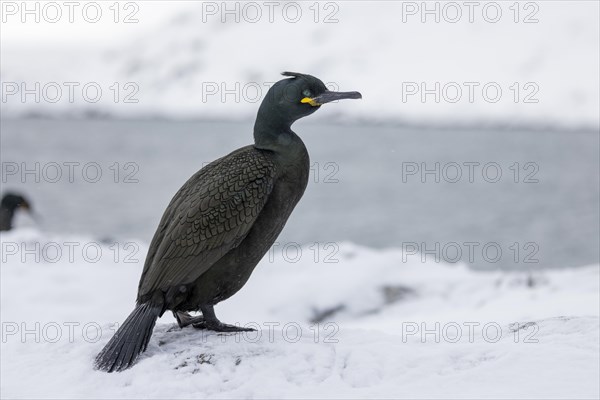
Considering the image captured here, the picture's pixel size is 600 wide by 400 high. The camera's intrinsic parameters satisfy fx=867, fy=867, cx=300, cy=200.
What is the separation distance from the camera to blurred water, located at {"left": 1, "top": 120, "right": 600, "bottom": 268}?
23.9 metres

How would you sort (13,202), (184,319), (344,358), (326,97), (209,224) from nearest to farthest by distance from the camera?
(344,358), (209,224), (326,97), (184,319), (13,202)

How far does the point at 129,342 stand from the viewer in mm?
5250

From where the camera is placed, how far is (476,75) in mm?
153500

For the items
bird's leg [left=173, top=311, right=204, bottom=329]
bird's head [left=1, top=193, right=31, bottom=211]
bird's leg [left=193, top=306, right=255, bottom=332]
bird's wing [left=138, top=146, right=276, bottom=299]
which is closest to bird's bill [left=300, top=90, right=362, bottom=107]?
bird's wing [left=138, top=146, right=276, bottom=299]

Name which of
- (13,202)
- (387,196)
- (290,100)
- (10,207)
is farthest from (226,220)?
(387,196)

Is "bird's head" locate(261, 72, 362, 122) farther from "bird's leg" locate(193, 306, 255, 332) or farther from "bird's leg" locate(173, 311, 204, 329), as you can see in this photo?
"bird's leg" locate(173, 311, 204, 329)

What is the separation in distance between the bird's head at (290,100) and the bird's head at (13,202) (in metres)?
10.4

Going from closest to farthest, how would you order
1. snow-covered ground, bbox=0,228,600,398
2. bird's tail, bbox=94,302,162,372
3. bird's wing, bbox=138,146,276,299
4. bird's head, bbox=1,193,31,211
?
snow-covered ground, bbox=0,228,600,398 → bird's tail, bbox=94,302,162,372 → bird's wing, bbox=138,146,276,299 → bird's head, bbox=1,193,31,211

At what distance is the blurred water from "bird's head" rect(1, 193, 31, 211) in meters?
1.26

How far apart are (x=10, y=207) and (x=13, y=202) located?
0.50 ft

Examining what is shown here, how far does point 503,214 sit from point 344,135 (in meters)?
39.6

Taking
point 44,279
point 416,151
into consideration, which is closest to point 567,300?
point 44,279

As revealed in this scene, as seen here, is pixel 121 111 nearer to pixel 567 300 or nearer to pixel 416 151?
pixel 416 151

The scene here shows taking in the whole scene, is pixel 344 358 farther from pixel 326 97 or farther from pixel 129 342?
pixel 326 97
